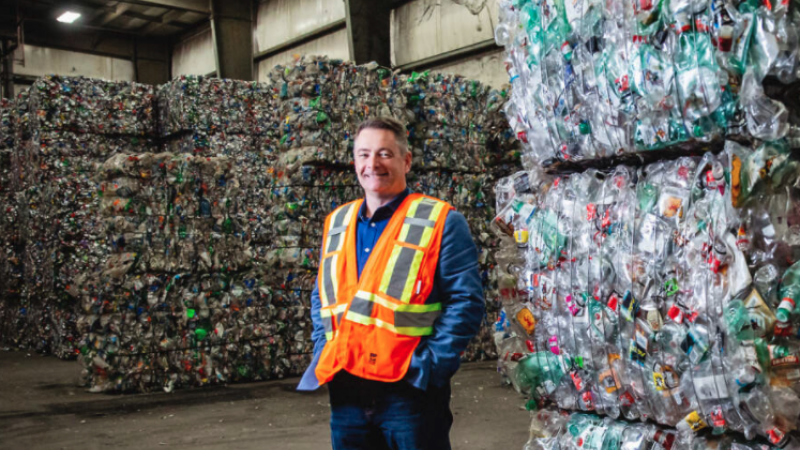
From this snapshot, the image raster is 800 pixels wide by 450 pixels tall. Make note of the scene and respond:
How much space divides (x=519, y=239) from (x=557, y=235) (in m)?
0.21

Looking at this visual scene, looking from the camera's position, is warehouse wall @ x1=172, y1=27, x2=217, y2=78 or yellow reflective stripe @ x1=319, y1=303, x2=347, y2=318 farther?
warehouse wall @ x1=172, y1=27, x2=217, y2=78

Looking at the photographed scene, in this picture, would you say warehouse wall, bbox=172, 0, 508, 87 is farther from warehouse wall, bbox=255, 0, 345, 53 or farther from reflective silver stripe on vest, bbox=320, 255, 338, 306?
reflective silver stripe on vest, bbox=320, 255, 338, 306

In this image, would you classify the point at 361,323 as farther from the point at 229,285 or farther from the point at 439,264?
the point at 229,285

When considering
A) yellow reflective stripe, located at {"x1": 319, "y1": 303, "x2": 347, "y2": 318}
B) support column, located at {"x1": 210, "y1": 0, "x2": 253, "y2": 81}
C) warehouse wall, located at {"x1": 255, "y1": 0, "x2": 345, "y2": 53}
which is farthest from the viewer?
support column, located at {"x1": 210, "y1": 0, "x2": 253, "y2": 81}

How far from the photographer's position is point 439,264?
2422 millimetres

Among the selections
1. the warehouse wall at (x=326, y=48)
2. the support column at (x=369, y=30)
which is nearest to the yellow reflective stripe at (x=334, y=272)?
the support column at (x=369, y=30)

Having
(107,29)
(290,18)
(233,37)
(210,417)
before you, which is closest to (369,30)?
(290,18)

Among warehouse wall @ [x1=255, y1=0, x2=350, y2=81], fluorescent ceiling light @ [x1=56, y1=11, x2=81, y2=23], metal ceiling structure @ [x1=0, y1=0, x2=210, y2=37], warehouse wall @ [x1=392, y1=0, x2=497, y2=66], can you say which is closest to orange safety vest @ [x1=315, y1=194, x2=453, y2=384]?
warehouse wall @ [x1=392, y1=0, x2=497, y2=66]

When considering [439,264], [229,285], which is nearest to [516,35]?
[439,264]

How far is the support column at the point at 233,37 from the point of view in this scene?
17.1 metres

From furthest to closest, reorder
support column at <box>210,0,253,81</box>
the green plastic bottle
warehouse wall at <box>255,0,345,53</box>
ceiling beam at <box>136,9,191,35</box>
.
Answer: ceiling beam at <box>136,9,191,35</box> < support column at <box>210,0,253,81</box> < warehouse wall at <box>255,0,345,53</box> < the green plastic bottle

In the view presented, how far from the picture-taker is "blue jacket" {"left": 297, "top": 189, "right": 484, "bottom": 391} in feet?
7.55

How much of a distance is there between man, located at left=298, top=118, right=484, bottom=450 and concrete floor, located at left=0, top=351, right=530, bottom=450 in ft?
8.92

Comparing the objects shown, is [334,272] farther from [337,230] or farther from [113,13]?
[113,13]
